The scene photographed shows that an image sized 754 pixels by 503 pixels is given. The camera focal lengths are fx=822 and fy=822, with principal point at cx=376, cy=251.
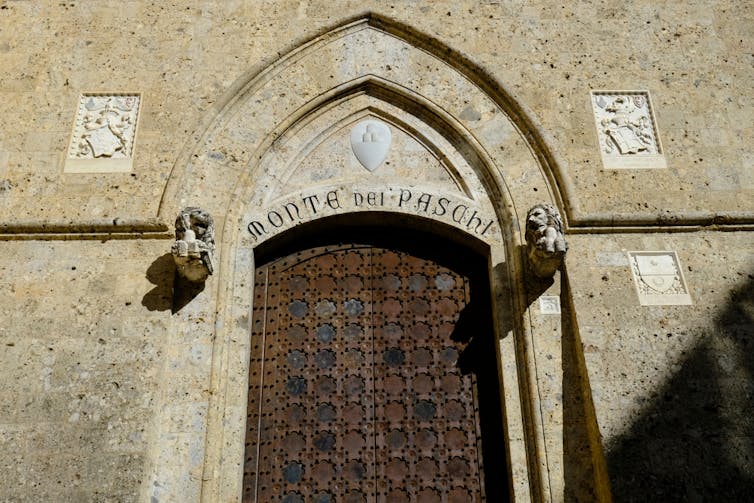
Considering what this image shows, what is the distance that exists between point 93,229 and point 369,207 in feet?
7.36

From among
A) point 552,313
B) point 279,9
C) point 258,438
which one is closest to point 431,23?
point 279,9

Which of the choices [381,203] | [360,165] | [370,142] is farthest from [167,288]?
[370,142]

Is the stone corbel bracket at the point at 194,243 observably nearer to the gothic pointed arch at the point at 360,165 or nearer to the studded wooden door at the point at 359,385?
the gothic pointed arch at the point at 360,165

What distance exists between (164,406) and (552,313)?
2.98m

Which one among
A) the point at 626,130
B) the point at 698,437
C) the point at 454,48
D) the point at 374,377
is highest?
the point at 454,48

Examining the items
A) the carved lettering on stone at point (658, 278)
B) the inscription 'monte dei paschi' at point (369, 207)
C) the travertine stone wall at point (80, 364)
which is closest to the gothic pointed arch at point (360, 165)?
the inscription 'monte dei paschi' at point (369, 207)

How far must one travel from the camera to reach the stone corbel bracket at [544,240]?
6.07 m

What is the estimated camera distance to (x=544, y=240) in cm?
607

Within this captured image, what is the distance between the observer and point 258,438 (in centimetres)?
629

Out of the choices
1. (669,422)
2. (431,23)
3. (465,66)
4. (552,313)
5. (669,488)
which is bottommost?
(669,488)

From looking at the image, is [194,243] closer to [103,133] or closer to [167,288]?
[167,288]

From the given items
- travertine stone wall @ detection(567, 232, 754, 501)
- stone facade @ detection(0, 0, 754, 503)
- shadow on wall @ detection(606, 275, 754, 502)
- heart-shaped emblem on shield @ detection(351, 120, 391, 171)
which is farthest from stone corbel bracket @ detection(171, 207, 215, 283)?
shadow on wall @ detection(606, 275, 754, 502)

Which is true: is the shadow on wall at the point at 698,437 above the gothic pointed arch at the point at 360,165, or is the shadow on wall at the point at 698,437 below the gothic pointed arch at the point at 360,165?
below

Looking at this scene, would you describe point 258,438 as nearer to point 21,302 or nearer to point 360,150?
point 21,302
